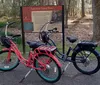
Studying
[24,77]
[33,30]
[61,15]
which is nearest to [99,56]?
[24,77]

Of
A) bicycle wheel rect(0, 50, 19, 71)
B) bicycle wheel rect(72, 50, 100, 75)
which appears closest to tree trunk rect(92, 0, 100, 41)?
bicycle wheel rect(72, 50, 100, 75)

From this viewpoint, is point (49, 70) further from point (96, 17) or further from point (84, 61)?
point (96, 17)

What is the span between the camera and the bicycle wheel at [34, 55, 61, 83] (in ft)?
13.7

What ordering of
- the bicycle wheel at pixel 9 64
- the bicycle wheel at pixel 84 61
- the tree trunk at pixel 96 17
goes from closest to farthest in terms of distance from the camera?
the bicycle wheel at pixel 84 61 < the bicycle wheel at pixel 9 64 < the tree trunk at pixel 96 17

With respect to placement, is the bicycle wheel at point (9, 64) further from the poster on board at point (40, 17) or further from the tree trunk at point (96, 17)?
the tree trunk at point (96, 17)

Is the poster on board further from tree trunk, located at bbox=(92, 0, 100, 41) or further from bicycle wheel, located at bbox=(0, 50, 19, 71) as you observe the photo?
tree trunk, located at bbox=(92, 0, 100, 41)

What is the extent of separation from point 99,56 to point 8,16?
1654 centimetres

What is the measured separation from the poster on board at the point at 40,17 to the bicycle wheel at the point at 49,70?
2.11 meters

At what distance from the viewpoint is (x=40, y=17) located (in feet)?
20.8

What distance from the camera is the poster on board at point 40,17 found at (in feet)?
20.5

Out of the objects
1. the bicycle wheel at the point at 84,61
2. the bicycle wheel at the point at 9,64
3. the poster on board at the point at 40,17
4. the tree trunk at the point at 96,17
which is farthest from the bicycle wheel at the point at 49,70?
the tree trunk at the point at 96,17

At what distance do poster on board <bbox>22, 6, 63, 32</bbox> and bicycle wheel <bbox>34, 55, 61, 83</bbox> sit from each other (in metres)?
2.11

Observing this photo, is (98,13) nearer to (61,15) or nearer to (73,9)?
(61,15)

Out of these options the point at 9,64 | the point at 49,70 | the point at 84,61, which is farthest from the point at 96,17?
the point at 49,70
